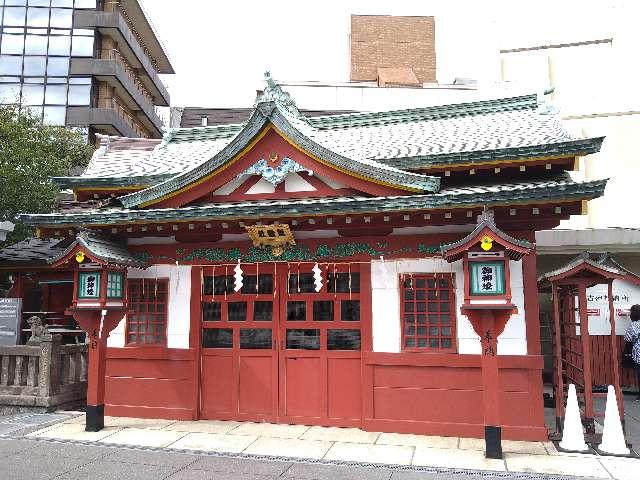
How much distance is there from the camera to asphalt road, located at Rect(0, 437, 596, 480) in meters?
6.95

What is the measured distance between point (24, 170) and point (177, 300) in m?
11.7

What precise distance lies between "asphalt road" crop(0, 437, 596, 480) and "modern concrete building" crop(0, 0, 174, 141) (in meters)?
29.5

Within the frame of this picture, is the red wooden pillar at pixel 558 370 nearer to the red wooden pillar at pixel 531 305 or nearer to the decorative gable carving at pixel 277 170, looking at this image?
the red wooden pillar at pixel 531 305

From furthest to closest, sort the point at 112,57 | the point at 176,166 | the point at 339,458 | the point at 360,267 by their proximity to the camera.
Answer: the point at 112,57 < the point at 176,166 < the point at 360,267 < the point at 339,458

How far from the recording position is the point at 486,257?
7969 mm

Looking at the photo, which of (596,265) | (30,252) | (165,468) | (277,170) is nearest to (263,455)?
(165,468)

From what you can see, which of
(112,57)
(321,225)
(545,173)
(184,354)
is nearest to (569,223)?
(545,173)

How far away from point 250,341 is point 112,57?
3205 centimetres

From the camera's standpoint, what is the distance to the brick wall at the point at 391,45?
1357 inches

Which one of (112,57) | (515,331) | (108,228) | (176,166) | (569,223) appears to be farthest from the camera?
(112,57)

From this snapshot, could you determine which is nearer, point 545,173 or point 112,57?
point 545,173

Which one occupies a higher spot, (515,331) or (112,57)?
(112,57)

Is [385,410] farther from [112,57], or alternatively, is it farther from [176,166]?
[112,57]

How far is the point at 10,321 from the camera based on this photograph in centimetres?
1196
